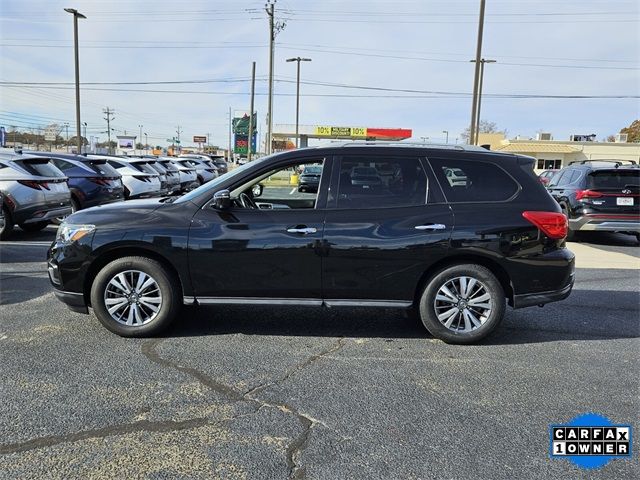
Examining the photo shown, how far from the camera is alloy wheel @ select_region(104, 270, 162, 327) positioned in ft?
14.6

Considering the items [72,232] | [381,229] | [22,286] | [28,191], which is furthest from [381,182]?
[28,191]

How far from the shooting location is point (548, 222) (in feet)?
14.5

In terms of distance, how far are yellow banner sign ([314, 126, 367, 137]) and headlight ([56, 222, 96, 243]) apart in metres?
58.8

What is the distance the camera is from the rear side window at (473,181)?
4.50m

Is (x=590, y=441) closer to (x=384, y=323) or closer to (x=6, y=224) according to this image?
(x=384, y=323)

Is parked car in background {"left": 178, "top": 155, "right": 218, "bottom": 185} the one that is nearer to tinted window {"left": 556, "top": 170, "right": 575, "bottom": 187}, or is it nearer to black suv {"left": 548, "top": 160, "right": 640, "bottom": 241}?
tinted window {"left": 556, "top": 170, "right": 575, "bottom": 187}

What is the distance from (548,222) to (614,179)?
7412 mm

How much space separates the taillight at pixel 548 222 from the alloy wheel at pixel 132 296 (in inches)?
134

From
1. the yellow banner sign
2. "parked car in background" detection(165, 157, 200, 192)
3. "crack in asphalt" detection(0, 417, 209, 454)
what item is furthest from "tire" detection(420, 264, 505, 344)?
the yellow banner sign

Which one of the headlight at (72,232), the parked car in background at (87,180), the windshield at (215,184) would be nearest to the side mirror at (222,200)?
the windshield at (215,184)

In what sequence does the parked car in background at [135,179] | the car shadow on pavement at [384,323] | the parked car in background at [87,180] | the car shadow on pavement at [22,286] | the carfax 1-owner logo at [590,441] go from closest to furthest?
the carfax 1-owner logo at [590,441] → the car shadow on pavement at [384,323] → the car shadow on pavement at [22,286] → the parked car in background at [87,180] → the parked car in background at [135,179]

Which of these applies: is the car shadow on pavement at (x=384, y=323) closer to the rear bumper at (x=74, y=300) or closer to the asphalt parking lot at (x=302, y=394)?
the asphalt parking lot at (x=302, y=394)

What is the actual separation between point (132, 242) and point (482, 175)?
3216 mm

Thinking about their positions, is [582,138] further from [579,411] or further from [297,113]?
[579,411]
